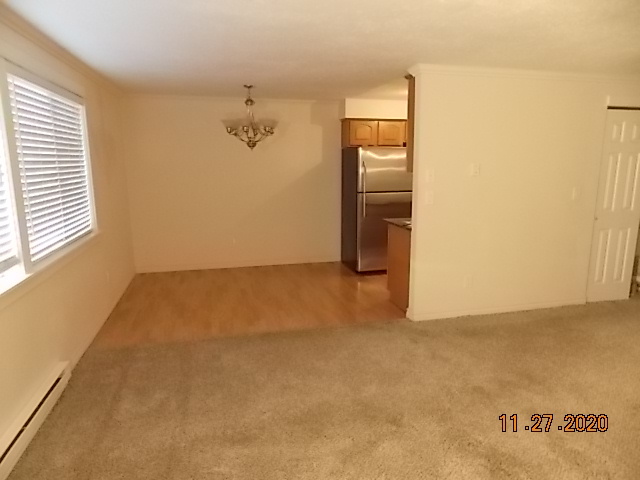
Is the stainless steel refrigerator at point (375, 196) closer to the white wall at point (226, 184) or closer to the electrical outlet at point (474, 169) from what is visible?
the white wall at point (226, 184)

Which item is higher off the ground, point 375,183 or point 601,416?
point 375,183

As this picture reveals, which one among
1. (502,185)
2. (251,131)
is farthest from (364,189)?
(502,185)

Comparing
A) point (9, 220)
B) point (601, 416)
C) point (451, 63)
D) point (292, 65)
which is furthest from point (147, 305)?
point (601, 416)

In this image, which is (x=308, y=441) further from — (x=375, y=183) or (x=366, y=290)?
(x=375, y=183)

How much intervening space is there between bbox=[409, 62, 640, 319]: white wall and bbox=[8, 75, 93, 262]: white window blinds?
2811mm

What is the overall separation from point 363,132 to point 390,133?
35 centimetres

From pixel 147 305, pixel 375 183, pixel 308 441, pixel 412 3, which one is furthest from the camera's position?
pixel 375 183

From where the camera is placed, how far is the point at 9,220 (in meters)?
2.42

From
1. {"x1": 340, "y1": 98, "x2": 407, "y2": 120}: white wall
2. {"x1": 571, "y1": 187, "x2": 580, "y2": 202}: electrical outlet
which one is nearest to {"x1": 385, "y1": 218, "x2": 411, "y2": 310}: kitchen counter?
{"x1": 571, "y1": 187, "x2": 580, "y2": 202}: electrical outlet

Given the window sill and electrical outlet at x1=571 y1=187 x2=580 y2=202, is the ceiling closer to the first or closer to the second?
electrical outlet at x1=571 y1=187 x2=580 y2=202

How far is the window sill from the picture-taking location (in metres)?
2.24

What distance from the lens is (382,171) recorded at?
18.0 feet

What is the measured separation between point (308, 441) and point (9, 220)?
6.68 feet

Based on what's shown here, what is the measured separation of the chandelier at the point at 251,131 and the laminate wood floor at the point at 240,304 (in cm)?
172
